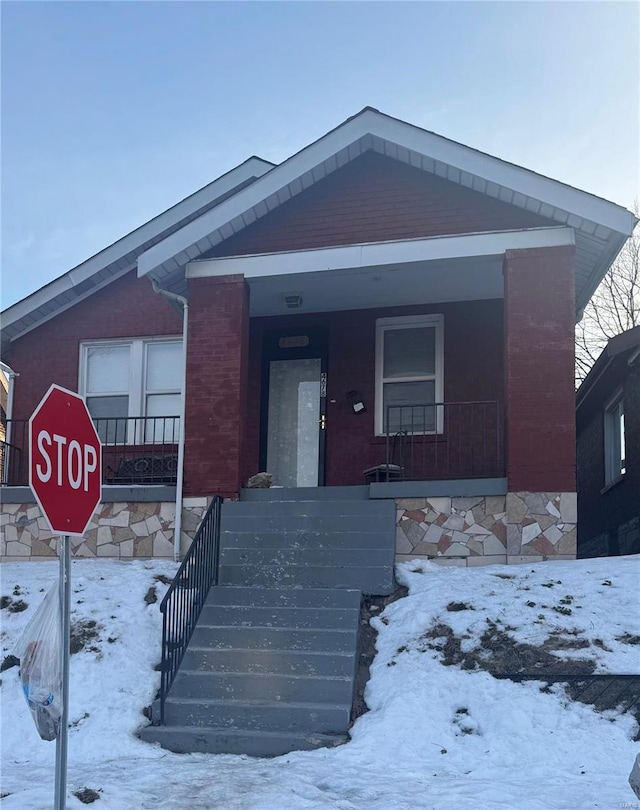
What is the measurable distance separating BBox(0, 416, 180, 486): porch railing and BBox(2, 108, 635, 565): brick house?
4 cm

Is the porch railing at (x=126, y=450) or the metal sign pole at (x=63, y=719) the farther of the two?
the porch railing at (x=126, y=450)

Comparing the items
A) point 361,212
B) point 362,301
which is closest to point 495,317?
point 362,301

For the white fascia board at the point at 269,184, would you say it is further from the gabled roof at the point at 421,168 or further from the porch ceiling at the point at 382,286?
the porch ceiling at the point at 382,286

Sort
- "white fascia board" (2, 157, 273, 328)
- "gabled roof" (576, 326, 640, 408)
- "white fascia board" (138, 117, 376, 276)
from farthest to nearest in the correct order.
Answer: "white fascia board" (2, 157, 273, 328)
"gabled roof" (576, 326, 640, 408)
"white fascia board" (138, 117, 376, 276)

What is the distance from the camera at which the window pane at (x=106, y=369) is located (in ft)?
46.1

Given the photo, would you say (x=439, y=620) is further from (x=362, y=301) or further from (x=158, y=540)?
(x=362, y=301)

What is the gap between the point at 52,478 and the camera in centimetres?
418

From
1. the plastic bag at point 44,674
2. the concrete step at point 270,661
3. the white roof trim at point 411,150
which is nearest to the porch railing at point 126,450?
the white roof trim at point 411,150

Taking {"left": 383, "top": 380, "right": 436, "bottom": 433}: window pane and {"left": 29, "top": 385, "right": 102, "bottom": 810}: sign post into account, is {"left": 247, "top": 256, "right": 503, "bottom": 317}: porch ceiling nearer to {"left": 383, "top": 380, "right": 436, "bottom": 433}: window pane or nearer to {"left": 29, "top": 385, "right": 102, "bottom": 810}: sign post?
{"left": 383, "top": 380, "right": 436, "bottom": 433}: window pane

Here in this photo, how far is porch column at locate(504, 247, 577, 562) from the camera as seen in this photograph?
9.81 meters

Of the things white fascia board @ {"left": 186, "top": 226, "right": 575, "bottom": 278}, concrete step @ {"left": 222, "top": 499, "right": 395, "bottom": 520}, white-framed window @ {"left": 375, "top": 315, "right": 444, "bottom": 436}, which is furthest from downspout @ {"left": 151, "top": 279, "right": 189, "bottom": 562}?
white-framed window @ {"left": 375, "top": 315, "right": 444, "bottom": 436}

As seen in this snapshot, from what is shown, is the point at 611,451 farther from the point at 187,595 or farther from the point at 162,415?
the point at 187,595

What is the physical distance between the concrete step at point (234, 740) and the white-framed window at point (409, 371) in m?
6.27

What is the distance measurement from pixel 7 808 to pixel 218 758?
1.88m
